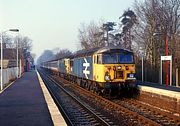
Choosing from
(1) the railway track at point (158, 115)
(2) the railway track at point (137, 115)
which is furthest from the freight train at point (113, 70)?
(1) the railway track at point (158, 115)

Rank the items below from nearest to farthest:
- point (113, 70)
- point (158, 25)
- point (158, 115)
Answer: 1. point (158, 115)
2. point (113, 70)
3. point (158, 25)

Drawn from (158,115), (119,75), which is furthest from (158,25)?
(158,115)

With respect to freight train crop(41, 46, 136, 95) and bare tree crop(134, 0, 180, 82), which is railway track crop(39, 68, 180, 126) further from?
bare tree crop(134, 0, 180, 82)

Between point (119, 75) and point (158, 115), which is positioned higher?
point (119, 75)

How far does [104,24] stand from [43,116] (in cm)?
5862

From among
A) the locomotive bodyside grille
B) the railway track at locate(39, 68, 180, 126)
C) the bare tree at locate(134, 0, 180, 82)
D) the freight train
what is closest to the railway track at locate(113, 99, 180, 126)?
the railway track at locate(39, 68, 180, 126)

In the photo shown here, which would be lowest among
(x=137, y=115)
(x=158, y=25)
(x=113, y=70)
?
(x=137, y=115)

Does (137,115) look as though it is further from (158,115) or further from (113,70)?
(113,70)

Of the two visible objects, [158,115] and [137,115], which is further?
[158,115]

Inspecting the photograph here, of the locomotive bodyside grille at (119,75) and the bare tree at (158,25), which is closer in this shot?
the locomotive bodyside grille at (119,75)

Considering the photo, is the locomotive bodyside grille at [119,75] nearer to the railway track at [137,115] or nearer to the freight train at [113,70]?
the freight train at [113,70]

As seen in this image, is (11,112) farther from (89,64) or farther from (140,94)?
(89,64)

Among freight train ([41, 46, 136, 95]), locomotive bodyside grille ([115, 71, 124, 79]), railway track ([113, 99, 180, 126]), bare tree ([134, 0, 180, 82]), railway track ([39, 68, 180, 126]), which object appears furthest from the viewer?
bare tree ([134, 0, 180, 82])

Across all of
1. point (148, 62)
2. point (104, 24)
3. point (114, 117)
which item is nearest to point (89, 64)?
point (114, 117)
